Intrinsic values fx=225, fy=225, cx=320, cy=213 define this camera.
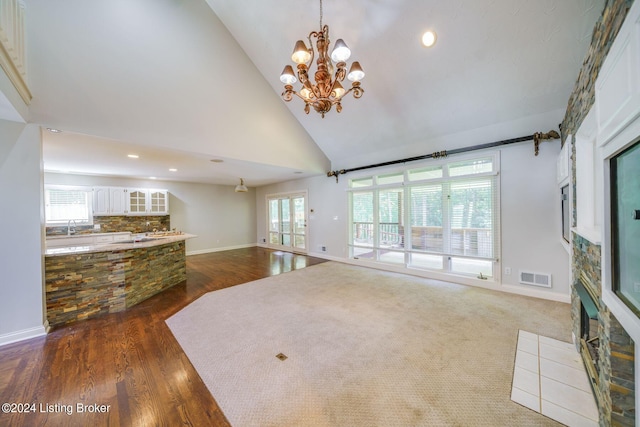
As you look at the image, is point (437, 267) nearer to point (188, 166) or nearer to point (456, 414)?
point (456, 414)

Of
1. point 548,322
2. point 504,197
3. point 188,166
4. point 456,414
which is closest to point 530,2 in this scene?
point 504,197

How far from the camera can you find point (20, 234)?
2553 millimetres

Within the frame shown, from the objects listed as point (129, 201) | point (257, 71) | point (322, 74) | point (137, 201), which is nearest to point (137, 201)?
point (137, 201)

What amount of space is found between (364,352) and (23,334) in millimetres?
3825

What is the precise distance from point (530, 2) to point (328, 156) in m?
4.52

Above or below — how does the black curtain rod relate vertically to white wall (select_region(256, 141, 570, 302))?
above

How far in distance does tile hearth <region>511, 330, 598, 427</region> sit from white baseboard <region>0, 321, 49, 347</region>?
15.8 feet

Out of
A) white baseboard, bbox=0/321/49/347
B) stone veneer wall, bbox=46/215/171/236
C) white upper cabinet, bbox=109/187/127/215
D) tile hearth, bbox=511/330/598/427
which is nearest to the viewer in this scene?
tile hearth, bbox=511/330/598/427

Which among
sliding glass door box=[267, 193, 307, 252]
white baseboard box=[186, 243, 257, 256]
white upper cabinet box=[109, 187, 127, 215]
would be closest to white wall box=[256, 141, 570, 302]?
sliding glass door box=[267, 193, 307, 252]

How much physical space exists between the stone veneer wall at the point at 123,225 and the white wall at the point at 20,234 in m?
4.15

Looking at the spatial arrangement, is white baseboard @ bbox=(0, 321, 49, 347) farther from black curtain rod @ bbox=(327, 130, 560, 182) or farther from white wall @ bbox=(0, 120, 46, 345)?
black curtain rod @ bbox=(327, 130, 560, 182)

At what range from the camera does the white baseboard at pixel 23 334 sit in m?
2.46

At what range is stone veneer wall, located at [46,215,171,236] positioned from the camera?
5.63 meters

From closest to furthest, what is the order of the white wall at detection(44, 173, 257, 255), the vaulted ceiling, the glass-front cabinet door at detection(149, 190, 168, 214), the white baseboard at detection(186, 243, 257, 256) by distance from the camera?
the vaulted ceiling → the glass-front cabinet door at detection(149, 190, 168, 214) → the white wall at detection(44, 173, 257, 255) → the white baseboard at detection(186, 243, 257, 256)
